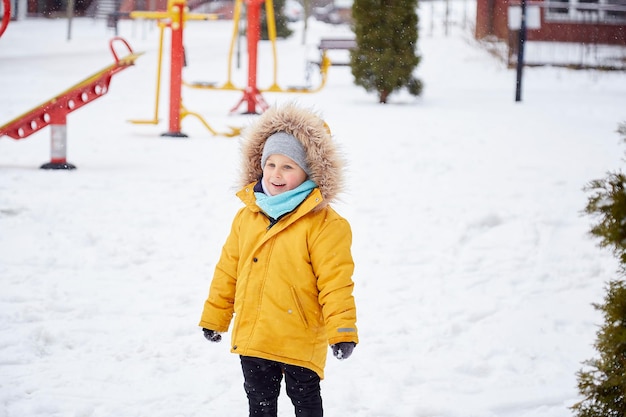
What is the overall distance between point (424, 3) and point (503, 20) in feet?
75.7

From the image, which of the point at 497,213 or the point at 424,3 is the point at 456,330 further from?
the point at 424,3

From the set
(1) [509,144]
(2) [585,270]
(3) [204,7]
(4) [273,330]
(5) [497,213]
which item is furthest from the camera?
(3) [204,7]

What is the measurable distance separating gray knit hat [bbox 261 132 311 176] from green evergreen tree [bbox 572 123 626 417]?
41.0 inches

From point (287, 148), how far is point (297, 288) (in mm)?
510

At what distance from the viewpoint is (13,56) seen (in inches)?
836

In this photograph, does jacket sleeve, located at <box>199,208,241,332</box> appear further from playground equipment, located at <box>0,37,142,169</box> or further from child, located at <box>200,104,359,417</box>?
playground equipment, located at <box>0,37,142,169</box>

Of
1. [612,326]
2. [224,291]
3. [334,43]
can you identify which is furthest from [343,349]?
[334,43]

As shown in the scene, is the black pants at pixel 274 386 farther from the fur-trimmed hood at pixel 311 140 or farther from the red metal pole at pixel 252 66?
the red metal pole at pixel 252 66

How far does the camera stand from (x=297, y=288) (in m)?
2.77

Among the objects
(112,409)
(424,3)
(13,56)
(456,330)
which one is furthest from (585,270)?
(424,3)

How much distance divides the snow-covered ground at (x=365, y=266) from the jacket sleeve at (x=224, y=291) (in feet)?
2.82

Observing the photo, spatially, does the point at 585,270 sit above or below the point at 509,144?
below

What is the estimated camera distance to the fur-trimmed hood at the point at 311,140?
9.35 feet

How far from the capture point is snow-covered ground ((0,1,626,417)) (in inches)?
154
